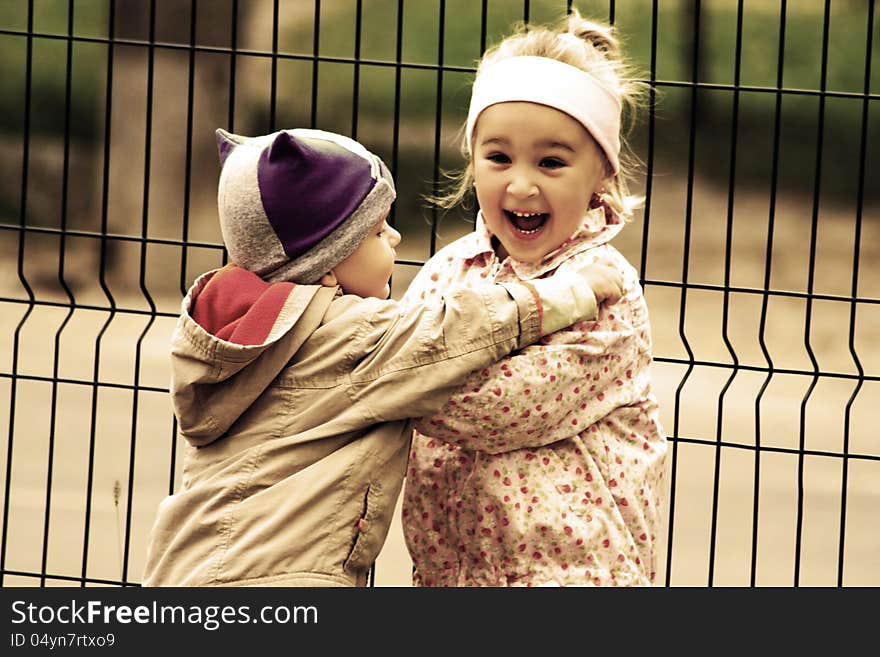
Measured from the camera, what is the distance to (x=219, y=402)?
2760mm

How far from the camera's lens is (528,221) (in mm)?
2961

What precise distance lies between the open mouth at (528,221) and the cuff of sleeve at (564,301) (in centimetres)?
17

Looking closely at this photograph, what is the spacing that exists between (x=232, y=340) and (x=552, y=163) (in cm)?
73

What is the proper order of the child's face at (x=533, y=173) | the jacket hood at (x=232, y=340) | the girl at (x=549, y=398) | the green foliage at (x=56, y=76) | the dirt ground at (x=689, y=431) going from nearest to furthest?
1. the jacket hood at (x=232, y=340)
2. the girl at (x=549, y=398)
3. the child's face at (x=533, y=173)
4. the dirt ground at (x=689, y=431)
5. the green foliage at (x=56, y=76)

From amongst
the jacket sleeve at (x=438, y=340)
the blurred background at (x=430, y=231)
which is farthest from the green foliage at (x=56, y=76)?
the jacket sleeve at (x=438, y=340)

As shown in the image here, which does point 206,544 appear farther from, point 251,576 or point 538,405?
point 538,405

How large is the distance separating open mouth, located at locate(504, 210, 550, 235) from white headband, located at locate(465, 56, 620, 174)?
182mm

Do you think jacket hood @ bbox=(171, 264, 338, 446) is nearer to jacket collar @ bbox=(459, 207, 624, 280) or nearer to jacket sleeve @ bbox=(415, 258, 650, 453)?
jacket sleeve @ bbox=(415, 258, 650, 453)

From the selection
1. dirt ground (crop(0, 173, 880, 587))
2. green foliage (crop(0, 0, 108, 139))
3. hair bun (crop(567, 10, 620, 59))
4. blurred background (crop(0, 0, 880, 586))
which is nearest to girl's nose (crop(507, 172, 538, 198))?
hair bun (crop(567, 10, 620, 59))

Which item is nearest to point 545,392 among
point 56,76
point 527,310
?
point 527,310

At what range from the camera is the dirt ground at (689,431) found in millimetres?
4402

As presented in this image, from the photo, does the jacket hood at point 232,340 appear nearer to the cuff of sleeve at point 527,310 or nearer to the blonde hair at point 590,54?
the cuff of sleeve at point 527,310

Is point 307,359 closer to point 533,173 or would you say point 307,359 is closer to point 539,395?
point 539,395

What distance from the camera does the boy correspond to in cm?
269
